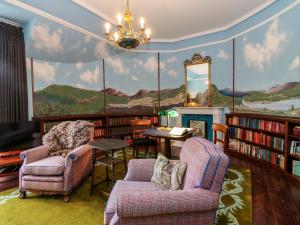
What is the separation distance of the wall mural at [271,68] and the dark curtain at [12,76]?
190 inches

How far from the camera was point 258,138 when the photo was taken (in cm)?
421

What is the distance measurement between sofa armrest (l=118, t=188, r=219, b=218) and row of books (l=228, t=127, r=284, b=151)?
291 centimetres

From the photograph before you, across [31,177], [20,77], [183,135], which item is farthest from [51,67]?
[183,135]

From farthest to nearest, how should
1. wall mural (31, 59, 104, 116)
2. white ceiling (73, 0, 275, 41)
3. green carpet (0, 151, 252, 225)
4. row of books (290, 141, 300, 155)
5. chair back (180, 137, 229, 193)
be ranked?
wall mural (31, 59, 104, 116), white ceiling (73, 0, 275, 41), row of books (290, 141, 300, 155), green carpet (0, 151, 252, 225), chair back (180, 137, 229, 193)

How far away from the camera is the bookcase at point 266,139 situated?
342cm

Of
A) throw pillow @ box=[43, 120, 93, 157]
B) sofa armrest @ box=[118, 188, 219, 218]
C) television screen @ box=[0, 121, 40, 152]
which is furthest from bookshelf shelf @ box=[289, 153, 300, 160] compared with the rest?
television screen @ box=[0, 121, 40, 152]

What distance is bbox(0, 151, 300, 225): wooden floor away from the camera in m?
2.25

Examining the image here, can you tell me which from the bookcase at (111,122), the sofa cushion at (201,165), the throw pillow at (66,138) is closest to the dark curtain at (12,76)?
the bookcase at (111,122)

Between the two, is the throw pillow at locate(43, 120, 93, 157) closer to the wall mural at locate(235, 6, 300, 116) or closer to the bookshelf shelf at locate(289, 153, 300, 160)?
the bookshelf shelf at locate(289, 153, 300, 160)

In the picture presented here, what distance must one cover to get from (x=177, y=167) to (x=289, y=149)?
2.62 metres

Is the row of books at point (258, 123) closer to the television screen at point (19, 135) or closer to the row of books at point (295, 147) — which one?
the row of books at point (295, 147)

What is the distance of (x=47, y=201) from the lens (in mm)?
2637

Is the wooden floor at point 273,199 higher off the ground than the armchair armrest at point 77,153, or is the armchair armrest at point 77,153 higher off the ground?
the armchair armrest at point 77,153

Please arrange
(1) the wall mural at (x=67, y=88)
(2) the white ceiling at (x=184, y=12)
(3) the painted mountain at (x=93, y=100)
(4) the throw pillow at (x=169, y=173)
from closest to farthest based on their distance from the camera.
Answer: (4) the throw pillow at (x=169, y=173) < (2) the white ceiling at (x=184, y=12) < (1) the wall mural at (x=67, y=88) < (3) the painted mountain at (x=93, y=100)
